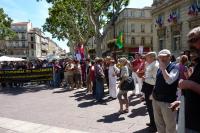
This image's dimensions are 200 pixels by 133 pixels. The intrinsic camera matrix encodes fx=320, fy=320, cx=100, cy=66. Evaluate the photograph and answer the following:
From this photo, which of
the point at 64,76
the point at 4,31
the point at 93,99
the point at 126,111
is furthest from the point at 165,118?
the point at 4,31

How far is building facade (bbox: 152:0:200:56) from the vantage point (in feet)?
84.0

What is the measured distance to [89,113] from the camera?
32.4 ft

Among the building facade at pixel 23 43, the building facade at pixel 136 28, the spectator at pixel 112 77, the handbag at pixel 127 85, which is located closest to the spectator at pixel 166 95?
the handbag at pixel 127 85

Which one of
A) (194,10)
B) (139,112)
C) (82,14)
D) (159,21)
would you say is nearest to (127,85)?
(139,112)

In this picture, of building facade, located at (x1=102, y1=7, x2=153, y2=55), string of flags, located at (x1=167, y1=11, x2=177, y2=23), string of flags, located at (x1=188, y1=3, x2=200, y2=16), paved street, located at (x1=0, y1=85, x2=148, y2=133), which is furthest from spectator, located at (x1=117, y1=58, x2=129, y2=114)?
building facade, located at (x1=102, y1=7, x2=153, y2=55)

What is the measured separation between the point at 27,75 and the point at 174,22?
1521 cm

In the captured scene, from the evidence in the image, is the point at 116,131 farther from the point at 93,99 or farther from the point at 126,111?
the point at 93,99

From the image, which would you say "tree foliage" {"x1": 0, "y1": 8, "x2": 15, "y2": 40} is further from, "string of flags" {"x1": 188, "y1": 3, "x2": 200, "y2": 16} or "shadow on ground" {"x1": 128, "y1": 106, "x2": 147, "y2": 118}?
"shadow on ground" {"x1": 128, "y1": 106, "x2": 147, "y2": 118}

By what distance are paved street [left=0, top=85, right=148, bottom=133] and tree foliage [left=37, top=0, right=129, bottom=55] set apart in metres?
8.81

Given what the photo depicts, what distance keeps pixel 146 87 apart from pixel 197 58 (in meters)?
4.61

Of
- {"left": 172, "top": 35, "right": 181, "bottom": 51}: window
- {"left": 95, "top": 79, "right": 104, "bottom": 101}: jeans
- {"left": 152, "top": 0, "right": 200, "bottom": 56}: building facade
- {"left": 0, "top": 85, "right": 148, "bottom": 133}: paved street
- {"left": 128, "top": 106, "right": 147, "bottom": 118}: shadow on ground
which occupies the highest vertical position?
{"left": 152, "top": 0, "right": 200, "bottom": 56}: building facade

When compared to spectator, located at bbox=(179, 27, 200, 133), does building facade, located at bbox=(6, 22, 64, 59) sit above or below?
above

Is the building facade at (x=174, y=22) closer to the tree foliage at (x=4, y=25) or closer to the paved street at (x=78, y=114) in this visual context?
the paved street at (x=78, y=114)

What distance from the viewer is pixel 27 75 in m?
19.6
